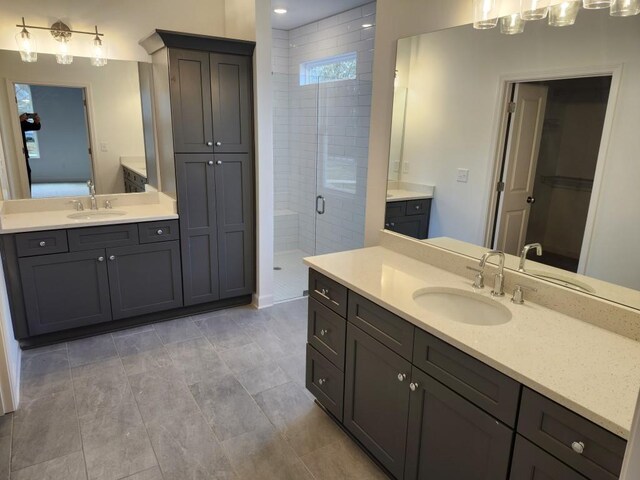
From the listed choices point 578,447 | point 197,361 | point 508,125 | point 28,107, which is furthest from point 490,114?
point 28,107

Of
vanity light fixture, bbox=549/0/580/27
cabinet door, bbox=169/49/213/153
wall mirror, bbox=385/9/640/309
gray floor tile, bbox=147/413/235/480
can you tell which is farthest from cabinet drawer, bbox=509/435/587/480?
cabinet door, bbox=169/49/213/153

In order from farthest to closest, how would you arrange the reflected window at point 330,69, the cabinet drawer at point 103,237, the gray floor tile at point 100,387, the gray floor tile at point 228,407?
the reflected window at point 330,69
the cabinet drawer at point 103,237
the gray floor tile at point 100,387
the gray floor tile at point 228,407

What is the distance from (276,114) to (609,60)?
399 cm

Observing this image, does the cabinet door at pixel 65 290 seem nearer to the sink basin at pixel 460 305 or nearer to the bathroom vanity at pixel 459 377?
the bathroom vanity at pixel 459 377

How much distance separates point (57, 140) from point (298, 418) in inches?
105

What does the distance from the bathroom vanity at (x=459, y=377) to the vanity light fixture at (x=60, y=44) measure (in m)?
2.42

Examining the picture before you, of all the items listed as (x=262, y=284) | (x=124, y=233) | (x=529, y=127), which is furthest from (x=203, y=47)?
(x=529, y=127)

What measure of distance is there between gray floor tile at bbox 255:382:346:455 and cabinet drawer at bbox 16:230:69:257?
1.70 m

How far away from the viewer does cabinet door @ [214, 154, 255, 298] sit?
3.37 m

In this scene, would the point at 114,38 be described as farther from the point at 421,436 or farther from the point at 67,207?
the point at 421,436

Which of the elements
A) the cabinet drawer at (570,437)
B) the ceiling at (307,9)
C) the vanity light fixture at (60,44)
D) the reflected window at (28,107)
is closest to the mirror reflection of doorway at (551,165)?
the cabinet drawer at (570,437)

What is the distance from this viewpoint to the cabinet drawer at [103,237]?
291 centimetres

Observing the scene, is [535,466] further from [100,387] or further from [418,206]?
[100,387]

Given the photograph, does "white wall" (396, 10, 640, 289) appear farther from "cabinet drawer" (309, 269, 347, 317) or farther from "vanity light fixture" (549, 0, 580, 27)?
"cabinet drawer" (309, 269, 347, 317)
